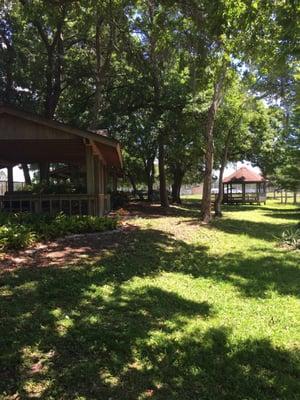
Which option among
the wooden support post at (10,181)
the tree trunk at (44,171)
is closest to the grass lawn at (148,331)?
the wooden support post at (10,181)

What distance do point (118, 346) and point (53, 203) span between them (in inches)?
412

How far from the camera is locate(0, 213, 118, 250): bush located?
979 centimetres

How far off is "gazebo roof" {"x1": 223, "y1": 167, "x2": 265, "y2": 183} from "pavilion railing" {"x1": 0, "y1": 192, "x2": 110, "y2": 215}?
107 feet

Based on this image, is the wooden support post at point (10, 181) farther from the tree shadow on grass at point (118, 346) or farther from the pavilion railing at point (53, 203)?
the tree shadow on grass at point (118, 346)

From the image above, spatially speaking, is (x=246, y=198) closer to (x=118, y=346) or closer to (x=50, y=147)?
(x=50, y=147)

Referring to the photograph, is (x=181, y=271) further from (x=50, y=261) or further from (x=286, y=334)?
(x=286, y=334)

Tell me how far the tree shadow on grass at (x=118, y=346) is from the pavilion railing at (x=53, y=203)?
637 centimetres

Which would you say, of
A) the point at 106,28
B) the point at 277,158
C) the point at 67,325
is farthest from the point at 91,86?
the point at 67,325

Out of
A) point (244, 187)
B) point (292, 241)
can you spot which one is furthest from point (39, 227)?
point (244, 187)

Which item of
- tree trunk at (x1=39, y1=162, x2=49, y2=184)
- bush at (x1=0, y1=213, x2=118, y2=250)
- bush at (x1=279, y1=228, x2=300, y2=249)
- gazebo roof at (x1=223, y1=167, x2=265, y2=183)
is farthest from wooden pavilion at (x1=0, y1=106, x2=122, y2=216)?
gazebo roof at (x1=223, y1=167, x2=265, y2=183)

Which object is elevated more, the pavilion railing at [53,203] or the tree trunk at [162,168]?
the tree trunk at [162,168]

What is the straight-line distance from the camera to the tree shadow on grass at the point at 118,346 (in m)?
4.37

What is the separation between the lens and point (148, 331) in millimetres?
5715

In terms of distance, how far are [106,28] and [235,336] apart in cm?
1902
